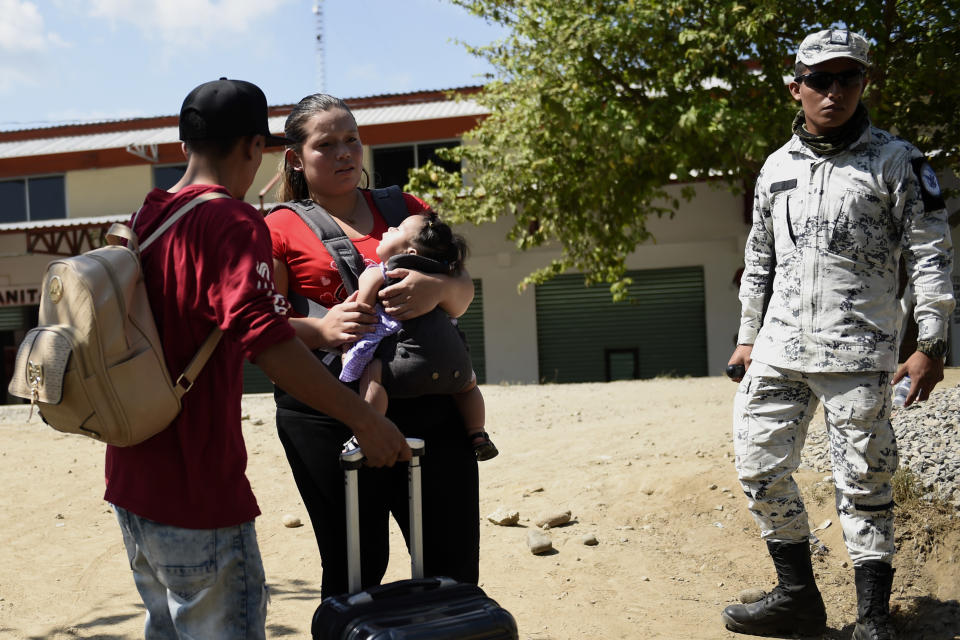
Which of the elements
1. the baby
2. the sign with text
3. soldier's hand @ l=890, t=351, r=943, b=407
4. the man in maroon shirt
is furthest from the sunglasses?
the sign with text

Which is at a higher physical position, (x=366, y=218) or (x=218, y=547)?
(x=366, y=218)

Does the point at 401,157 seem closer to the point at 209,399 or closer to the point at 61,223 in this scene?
the point at 61,223

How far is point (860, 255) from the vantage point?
3412 mm

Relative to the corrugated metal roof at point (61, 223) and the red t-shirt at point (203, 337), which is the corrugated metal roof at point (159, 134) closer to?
the corrugated metal roof at point (61, 223)

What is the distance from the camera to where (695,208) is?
61.9 ft

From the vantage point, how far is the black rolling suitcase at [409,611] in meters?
2.08

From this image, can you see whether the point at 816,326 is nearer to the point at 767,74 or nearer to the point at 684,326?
the point at 767,74

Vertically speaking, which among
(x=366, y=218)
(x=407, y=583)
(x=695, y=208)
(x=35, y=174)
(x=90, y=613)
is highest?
(x=35, y=174)

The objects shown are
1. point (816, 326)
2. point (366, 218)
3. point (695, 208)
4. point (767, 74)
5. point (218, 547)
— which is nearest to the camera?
point (218, 547)

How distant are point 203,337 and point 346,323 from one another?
56 cm

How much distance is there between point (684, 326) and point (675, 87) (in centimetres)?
959

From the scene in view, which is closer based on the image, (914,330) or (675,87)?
(914,330)

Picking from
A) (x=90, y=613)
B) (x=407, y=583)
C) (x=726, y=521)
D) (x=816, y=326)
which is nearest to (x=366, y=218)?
(x=407, y=583)

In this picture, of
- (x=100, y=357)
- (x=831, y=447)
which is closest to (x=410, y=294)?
(x=100, y=357)
